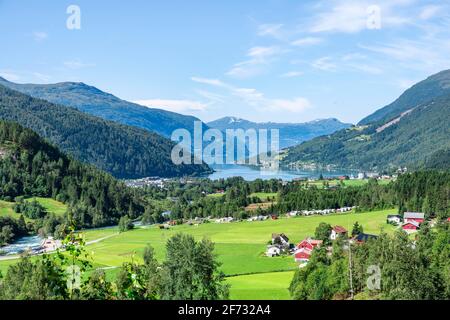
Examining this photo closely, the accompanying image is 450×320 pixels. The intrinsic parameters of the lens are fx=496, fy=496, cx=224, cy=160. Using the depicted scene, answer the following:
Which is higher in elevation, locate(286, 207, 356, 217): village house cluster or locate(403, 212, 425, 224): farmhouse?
locate(403, 212, 425, 224): farmhouse

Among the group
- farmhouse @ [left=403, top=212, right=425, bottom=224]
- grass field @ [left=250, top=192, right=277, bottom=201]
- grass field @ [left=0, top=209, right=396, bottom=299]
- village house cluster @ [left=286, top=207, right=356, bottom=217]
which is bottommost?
grass field @ [left=0, top=209, right=396, bottom=299]

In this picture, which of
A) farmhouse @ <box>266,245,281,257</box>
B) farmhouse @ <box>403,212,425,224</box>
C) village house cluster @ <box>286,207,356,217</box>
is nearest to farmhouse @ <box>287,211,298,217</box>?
village house cluster @ <box>286,207,356,217</box>

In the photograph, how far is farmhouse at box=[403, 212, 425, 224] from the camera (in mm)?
68025

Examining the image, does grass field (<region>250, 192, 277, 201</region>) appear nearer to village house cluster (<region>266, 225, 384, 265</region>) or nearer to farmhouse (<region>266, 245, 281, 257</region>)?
village house cluster (<region>266, 225, 384, 265</region>)

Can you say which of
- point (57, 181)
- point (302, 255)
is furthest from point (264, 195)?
point (302, 255)

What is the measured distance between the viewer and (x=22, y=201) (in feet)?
310

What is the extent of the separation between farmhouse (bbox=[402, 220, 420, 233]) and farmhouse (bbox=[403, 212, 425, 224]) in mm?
1771

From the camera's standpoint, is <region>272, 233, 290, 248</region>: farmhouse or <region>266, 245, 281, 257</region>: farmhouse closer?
<region>266, 245, 281, 257</region>: farmhouse

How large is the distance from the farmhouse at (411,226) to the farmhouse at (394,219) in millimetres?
2519

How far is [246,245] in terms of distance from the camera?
5934cm

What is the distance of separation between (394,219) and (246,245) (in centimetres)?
2383

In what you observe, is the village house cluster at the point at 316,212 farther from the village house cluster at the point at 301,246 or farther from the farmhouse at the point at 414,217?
the village house cluster at the point at 301,246

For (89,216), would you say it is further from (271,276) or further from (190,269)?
(190,269)

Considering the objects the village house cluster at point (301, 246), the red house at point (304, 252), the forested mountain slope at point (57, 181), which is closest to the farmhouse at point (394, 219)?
the village house cluster at point (301, 246)
